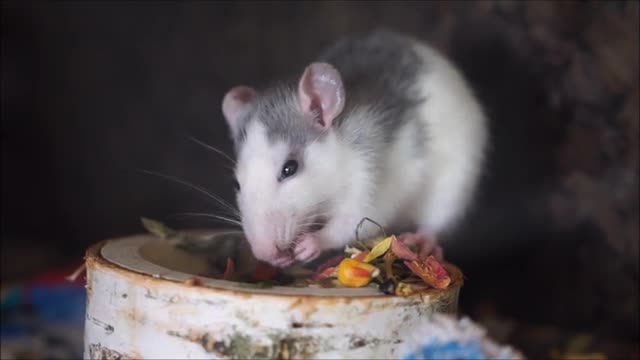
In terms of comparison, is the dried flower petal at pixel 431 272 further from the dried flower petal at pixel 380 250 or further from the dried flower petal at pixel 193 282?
the dried flower petal at pixel 193 282

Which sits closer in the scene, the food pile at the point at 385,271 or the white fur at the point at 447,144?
the food pile at the point at 385,271

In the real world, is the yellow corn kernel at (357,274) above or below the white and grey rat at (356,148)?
below

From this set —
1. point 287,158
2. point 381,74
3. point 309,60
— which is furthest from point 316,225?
point 309,60

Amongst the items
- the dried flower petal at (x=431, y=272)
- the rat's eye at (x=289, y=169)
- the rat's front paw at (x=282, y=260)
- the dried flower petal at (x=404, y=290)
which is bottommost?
the rat's front paw at (x=282, y=260)

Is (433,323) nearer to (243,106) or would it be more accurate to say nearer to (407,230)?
(243,106)

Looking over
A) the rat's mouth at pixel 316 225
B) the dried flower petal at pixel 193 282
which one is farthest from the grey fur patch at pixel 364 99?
the dried flower petal at pixel 193 282

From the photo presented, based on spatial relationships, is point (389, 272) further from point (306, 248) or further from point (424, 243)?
point (424, 243)

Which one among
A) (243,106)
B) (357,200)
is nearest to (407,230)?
(357,200)
